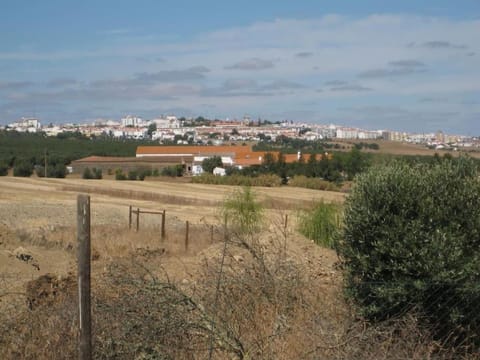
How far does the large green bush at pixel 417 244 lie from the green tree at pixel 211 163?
9686cm

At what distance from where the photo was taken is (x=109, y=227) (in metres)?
35.0

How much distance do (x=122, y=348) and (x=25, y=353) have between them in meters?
0.97

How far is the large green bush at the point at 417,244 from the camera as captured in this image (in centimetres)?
966

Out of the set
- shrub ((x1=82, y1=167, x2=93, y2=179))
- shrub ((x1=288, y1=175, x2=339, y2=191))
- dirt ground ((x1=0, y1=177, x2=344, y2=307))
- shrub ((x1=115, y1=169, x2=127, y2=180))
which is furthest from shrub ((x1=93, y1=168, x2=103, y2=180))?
shrub ((x1=288, y1=175, x2=339, y2=191))

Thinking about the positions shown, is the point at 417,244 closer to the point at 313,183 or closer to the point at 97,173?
the point at 313,183

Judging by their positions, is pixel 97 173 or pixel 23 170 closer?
pixel 23 170

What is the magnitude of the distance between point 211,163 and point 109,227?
Answer: 76.7 m

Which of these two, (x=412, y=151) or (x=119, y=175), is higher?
(x=412, y=151)

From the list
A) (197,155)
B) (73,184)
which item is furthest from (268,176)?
(197,155)

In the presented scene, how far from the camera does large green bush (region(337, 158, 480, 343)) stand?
9656 mm

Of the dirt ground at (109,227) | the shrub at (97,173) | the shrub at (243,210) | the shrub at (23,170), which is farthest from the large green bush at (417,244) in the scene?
the shrub at (23,170)

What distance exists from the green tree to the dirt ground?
90.2ft

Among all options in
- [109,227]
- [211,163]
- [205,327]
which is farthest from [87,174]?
[205,327]

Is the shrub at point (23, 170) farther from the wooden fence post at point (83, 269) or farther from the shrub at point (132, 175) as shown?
the wooden fence post at point (83, 269)
